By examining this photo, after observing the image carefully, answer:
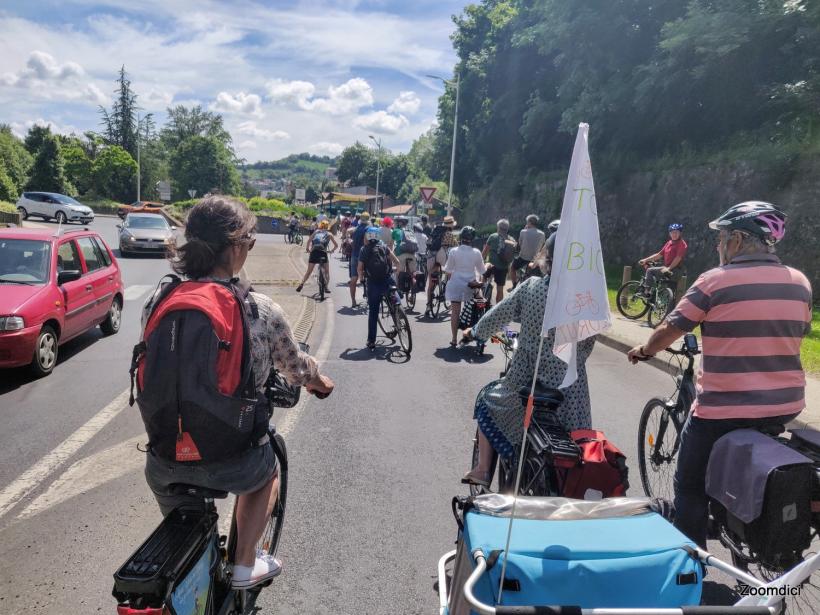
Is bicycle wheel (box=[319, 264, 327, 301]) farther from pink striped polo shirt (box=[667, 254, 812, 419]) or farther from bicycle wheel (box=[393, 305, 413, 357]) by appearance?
pink striped polo shirt (box=[667, 254, 812, 419])

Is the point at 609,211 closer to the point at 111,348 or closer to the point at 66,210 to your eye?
the point at 111,348

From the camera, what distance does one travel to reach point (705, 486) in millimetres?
3055

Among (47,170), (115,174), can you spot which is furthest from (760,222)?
(115,174)

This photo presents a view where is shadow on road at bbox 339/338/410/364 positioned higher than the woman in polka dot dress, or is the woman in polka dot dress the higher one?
the woman in polka dot dress

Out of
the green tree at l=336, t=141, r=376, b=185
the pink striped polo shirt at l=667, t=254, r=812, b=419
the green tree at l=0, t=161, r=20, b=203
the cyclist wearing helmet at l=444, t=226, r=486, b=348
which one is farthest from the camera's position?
the green tree at l=336, t=141, r=376, b=185

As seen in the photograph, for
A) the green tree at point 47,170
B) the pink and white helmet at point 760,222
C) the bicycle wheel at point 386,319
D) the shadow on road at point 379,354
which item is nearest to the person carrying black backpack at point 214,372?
the pink and white helmet at point 760,222

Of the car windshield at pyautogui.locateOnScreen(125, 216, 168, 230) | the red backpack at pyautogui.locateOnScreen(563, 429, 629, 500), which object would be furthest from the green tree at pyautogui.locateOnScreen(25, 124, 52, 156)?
the red backpack at pyautogui.locateOnScreen(563, 429, 629, 500)

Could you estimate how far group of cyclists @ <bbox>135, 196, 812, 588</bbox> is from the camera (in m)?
2.42

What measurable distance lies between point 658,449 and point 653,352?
1.30 meters

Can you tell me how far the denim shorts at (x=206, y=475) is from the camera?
232 centimetres

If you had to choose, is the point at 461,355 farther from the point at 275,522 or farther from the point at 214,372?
the point at 214,372

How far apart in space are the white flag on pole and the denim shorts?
1.21m

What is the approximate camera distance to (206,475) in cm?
233

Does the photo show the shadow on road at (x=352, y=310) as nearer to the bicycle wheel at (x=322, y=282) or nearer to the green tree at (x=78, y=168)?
the bicycle wheel at (x=322, y=282)
